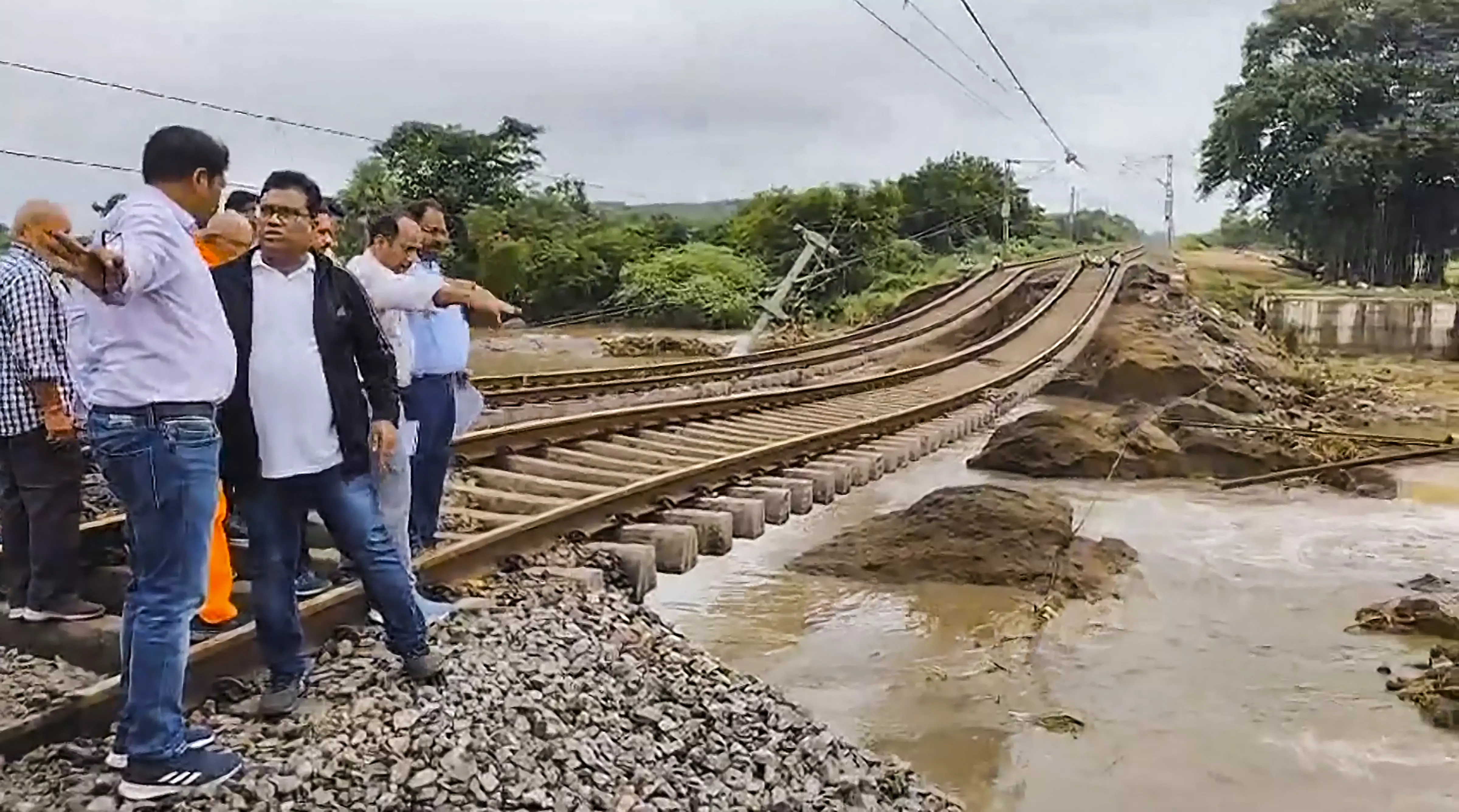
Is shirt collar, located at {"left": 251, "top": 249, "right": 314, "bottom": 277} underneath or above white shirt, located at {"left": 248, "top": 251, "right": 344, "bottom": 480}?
above

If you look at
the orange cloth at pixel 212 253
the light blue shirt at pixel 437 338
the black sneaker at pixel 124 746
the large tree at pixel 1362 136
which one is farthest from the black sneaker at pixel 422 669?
the large tree at pixel 1362 136

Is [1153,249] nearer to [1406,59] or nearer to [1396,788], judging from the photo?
[1406,59]

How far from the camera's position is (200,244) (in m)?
4.56

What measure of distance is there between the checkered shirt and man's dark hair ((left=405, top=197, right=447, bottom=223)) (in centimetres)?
127

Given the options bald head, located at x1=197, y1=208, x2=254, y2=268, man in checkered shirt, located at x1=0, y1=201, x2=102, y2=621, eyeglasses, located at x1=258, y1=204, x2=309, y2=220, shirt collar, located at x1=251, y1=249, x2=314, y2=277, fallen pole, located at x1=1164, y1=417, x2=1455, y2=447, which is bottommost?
fallen pole, located at x1=1164, y1=417, x2=1455, y2=447

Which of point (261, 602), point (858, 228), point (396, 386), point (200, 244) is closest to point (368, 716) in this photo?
point (261, 602)

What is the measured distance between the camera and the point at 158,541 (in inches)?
135

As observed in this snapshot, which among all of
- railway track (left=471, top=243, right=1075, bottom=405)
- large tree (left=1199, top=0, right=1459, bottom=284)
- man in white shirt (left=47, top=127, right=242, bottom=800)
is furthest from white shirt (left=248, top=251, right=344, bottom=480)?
large tree (left=1199, top=0, right=1459, bottom=284)

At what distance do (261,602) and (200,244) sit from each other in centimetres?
130

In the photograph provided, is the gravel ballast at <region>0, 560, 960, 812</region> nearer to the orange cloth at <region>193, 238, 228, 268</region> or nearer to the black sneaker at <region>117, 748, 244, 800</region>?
the black sneaker at <region>117, 748, 244, 800</region>

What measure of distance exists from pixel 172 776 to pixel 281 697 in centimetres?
54

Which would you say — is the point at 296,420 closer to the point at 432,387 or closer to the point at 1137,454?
the point at 432,387

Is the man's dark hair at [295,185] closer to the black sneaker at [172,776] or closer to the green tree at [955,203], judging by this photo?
the black sneaker at [172,776]

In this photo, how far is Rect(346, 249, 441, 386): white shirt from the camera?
4.89 metres
